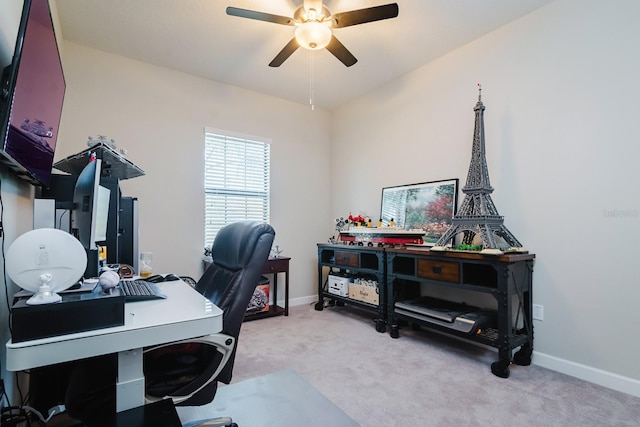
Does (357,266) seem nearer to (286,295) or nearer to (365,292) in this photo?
(365,292)

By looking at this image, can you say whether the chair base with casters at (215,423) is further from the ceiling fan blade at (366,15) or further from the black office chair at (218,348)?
the ceiling fan blade at (366,15)

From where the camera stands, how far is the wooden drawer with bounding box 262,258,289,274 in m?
3.54

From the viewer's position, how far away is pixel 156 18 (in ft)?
8.43

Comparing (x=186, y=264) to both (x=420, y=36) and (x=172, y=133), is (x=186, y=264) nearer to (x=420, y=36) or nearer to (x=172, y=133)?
(x=172, y=133)

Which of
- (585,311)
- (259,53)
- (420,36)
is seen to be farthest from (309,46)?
(585,311)

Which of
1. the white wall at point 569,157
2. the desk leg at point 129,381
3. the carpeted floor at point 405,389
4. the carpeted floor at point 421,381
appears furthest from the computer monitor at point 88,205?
the white wall at point 569,157

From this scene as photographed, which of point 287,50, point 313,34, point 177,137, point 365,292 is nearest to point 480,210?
point 365,292

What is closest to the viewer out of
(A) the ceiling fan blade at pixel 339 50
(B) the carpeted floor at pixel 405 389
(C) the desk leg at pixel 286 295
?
(B) the carpeted floor at pixel 405 389

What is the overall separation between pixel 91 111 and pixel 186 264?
172 centimetres

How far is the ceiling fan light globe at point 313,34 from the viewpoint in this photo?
2.25 m

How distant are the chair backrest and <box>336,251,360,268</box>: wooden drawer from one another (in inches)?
80.8

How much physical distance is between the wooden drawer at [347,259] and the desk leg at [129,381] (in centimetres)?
262

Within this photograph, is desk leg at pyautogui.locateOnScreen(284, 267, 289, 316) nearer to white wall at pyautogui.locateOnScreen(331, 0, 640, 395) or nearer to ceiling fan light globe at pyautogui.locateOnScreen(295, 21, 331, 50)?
→ white wall at pyautogui.locateOnScreen(331, 0, 640, 395)

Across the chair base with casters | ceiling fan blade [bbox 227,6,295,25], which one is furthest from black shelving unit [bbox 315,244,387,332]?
ceiling fan blade [bbox 227,6,295,25]
